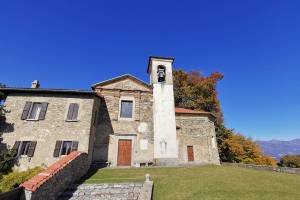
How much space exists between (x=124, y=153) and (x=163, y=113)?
18.1 ft

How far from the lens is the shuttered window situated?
1401cm

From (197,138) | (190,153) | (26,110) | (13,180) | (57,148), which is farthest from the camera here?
(197,138)

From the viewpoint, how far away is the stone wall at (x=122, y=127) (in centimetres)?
1568

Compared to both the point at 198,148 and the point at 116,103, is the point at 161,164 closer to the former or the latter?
the point at 198,148

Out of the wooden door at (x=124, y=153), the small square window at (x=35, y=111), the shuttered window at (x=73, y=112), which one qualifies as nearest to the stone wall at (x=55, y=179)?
the shuttered window at (x=73, y=112)

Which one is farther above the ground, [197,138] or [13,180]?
[197,138]

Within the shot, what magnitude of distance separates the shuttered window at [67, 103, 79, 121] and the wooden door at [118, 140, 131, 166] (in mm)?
4714

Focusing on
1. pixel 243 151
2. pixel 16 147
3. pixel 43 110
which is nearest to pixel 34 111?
pixel 43 110

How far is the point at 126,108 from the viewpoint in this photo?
1761 cm

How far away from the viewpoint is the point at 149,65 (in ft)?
69.1

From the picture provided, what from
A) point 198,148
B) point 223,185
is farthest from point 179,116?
point 223,185

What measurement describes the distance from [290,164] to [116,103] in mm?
36826

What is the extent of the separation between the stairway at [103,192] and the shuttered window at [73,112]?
20.0 feet

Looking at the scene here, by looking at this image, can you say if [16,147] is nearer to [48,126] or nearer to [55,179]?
[48,126]
